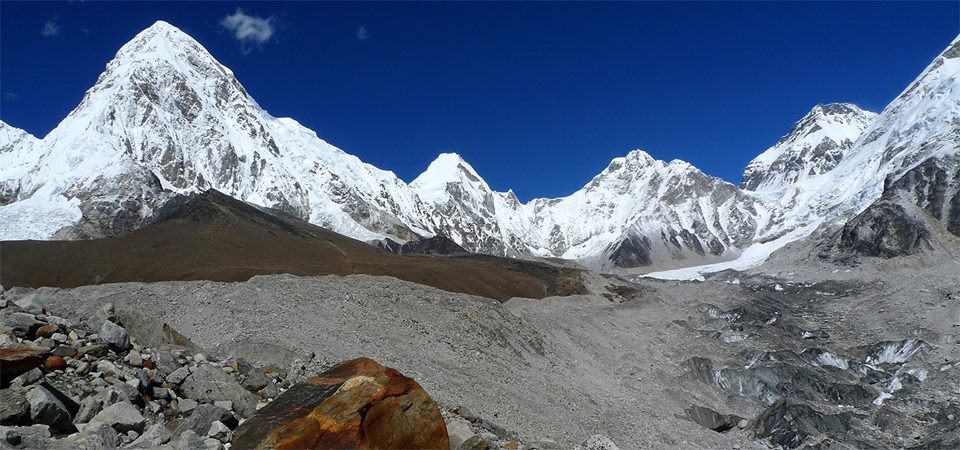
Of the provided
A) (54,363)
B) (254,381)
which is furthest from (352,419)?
(54,363)

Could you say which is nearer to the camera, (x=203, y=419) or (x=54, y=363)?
(x=203, y=419)

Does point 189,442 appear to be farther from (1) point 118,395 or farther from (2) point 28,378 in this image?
(2) point 28,378

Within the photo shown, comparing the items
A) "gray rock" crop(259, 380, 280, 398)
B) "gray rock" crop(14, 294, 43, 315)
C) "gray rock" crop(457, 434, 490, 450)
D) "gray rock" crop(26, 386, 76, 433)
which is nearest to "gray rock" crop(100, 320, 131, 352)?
"gray rock" crop(14, 294, 43, 315)

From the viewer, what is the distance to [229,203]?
104 m

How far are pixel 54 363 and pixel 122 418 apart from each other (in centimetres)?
212

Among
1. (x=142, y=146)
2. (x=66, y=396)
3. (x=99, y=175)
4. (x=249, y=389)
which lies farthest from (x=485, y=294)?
(x=142, y=146)

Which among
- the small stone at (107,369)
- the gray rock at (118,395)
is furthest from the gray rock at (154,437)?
the small stone at (107,369)

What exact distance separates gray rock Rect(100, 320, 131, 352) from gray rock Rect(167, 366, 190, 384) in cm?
119

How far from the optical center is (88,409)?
1173cm

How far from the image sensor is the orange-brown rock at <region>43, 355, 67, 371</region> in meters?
12.5

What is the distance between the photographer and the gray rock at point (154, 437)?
439 inches

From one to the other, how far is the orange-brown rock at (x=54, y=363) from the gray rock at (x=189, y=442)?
323 centimetres

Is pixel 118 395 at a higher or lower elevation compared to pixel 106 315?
lower

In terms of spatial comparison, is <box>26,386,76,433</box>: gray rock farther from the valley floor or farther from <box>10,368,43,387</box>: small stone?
the valley floor
